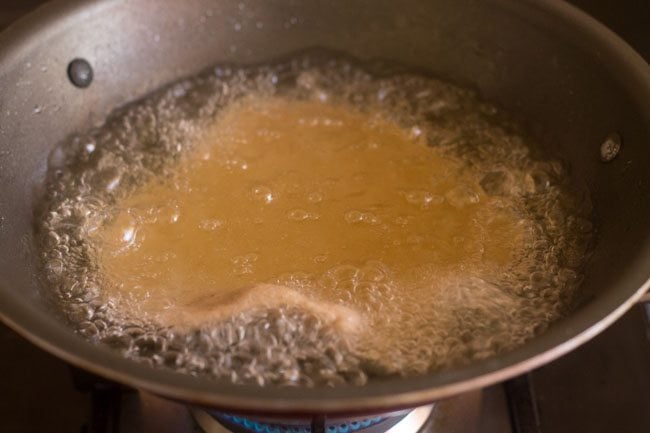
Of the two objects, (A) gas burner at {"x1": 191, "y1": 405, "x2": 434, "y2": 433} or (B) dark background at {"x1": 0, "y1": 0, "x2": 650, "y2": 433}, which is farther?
(B) dark background at {"x1": 0, "y1": 0, "x2": 650, "y2": 433}

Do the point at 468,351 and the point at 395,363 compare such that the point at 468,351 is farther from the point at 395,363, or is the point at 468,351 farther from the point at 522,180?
the point at 522,180

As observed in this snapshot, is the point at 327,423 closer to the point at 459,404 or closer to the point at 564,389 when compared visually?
the point at 459,404

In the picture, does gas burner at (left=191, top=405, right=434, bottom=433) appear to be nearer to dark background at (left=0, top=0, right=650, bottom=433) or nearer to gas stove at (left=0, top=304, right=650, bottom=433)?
gas stove at (left=0, top=304, right=650, bottom=433)

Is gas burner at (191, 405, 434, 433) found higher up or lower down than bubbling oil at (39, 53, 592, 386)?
lower down

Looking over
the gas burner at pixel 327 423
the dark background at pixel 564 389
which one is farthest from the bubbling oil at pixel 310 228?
the dark background at pixel 564 389

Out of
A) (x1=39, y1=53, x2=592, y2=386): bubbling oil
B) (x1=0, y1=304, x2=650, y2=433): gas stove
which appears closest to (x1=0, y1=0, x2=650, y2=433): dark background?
(x1=0, y1=304, x2=650, y2=433): gas stove

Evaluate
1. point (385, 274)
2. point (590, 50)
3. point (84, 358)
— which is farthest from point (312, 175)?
point (84, 358)

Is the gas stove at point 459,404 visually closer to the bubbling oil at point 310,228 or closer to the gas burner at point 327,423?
the gas burner at point 327,423
